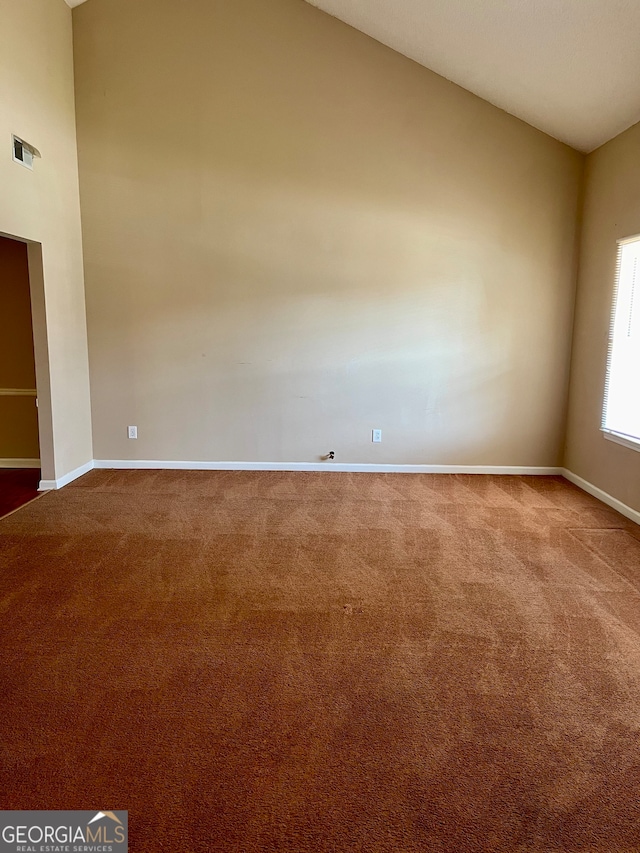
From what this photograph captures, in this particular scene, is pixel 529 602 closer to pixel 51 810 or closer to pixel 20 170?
pixel 51 810

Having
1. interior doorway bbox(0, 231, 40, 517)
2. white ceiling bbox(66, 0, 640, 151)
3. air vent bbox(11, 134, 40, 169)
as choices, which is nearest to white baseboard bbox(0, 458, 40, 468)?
interior doorway bbox(0, 231, 40, 517)

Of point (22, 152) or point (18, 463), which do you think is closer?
point (22, 152)

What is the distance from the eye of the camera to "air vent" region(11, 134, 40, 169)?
3848mm

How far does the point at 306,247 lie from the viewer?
4.90 meters

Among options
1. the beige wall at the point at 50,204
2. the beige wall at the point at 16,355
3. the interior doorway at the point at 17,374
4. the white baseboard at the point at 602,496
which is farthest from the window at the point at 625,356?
the beige wall at the point at 16,355

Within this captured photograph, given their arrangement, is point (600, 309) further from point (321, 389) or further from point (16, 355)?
point (16, 355)

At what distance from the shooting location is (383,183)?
15.8ft

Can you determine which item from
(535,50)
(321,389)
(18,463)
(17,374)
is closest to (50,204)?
(17,374)

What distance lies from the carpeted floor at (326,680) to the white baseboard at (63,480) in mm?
582

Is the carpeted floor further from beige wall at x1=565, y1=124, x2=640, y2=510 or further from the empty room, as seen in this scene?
beige wall at x1=565, y1=124, x2=640, y2=510

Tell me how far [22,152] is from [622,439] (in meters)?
5.01

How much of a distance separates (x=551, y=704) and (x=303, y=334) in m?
3.70

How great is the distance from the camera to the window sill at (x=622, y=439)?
3.99 m

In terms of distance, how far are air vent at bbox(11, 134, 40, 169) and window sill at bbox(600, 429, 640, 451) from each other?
4965mm
